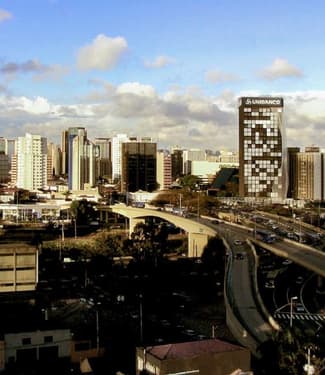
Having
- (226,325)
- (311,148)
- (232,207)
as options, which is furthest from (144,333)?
(311,148)

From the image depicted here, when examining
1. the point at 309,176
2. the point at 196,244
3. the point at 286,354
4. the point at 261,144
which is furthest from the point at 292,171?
the point at 286,354

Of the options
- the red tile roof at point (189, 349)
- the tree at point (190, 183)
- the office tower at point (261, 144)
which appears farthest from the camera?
the tree at point (190, 183)

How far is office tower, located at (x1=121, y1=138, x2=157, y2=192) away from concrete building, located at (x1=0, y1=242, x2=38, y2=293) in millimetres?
37257

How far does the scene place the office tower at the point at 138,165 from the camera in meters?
51.6

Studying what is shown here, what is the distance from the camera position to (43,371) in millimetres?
8773

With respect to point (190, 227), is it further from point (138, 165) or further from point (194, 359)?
point (138, 165)

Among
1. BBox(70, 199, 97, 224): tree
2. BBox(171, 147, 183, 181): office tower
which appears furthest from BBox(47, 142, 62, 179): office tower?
BBox(70, 199, 97, 224): tree

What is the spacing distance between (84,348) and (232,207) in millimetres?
Answer: 26613

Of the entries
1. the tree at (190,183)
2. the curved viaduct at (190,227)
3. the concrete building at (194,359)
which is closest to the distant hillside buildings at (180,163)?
the tree at (190,183)

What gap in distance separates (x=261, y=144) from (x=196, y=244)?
1902 centimetres

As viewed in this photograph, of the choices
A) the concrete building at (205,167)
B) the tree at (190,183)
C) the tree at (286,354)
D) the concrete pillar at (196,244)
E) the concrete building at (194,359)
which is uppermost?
the concrete building at (205,167)

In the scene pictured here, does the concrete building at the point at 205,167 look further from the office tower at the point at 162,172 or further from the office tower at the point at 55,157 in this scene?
the office tower at the point at 55,157

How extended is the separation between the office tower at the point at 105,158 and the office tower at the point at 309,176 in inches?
852

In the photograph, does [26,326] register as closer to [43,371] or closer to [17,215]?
[43,371]
